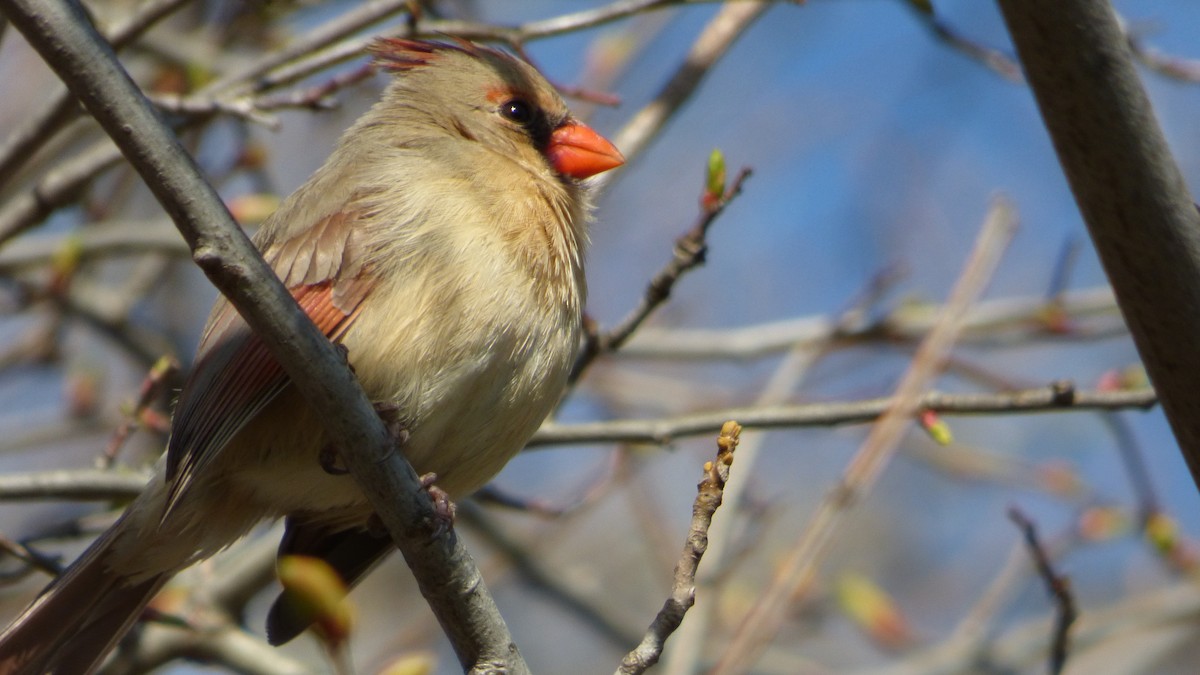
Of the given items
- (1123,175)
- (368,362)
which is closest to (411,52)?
(368,362)

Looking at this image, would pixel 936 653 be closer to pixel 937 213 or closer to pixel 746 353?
pixel 746 353

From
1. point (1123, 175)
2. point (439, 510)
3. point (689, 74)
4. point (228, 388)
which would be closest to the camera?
point (1123, 175)

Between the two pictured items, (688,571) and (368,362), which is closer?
(688,571)

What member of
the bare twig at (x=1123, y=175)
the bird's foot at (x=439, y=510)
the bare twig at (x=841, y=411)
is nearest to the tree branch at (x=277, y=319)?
the bird's foot at (x=439, y=510)

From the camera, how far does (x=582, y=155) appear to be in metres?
3.58

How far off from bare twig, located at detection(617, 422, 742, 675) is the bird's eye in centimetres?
165

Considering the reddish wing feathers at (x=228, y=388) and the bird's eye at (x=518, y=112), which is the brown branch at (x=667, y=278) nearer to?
the bird's eye at (x=518, y=112)

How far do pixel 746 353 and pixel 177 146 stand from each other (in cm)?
276

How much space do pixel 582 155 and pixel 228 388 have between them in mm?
1237

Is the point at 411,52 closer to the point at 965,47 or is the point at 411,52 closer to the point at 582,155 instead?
the point at 582,155

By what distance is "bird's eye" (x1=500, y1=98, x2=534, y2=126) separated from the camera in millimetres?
3658

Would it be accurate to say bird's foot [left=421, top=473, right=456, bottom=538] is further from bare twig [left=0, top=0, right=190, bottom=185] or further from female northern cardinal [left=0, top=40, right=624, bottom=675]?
bare twig [left=0, top=0, right=190, bottom=185]

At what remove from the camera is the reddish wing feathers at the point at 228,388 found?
9.04 feet

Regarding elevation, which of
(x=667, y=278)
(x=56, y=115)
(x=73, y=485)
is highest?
(x=56, y=115)
